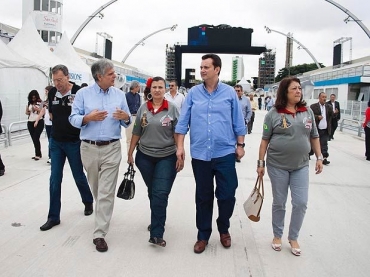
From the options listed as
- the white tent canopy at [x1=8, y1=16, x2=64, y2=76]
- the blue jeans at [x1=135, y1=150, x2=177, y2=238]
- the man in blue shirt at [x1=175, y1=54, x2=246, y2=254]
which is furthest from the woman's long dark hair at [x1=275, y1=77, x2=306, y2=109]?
the white tent canopy at [x1=8, y1=16, x2=64, y2=76]

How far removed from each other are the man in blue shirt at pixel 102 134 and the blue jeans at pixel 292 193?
162cm

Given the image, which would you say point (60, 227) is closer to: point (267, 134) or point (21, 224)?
point (21, 224)

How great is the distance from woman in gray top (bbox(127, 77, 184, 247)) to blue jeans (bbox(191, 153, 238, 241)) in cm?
25

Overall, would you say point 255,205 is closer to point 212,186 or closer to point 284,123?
point 212,186

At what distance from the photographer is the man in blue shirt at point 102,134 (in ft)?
12.3

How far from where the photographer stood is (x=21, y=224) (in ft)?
14.1

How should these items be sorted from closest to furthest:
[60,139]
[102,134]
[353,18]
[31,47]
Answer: [102,134], [60,139], [31,47], [353,18]

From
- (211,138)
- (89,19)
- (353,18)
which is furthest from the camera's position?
(89,19)

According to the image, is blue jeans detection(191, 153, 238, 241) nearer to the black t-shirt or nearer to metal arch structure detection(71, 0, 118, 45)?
the black t-shirt

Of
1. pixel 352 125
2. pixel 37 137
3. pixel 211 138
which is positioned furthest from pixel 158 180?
pixel 352 125

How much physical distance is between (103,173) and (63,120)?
0.85 meters

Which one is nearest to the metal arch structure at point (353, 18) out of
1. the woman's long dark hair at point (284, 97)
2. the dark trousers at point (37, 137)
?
the dark trousers at point (37, 137)

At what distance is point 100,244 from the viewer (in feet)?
12.0

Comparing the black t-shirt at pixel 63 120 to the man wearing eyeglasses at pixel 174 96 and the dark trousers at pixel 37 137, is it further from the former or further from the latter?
the dark trousers at pixel 37 137
